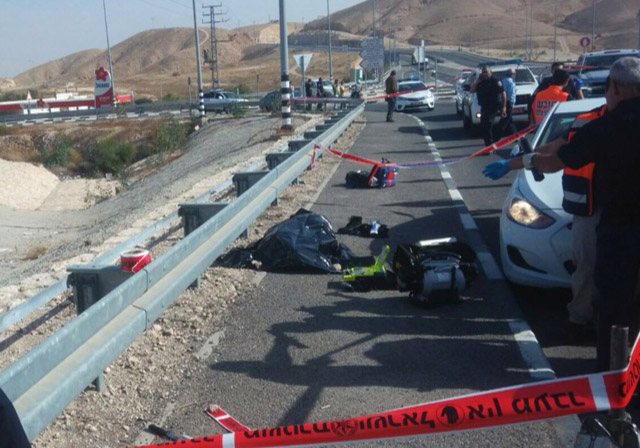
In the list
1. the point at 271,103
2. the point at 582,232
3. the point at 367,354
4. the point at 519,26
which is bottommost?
the point at 271,103

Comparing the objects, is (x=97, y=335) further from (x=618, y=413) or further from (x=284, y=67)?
(x=284, y=67)

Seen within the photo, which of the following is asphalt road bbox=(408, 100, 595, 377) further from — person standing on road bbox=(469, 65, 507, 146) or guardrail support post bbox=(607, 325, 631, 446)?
guardrail support post bbox=(607, 325, 631, 446)

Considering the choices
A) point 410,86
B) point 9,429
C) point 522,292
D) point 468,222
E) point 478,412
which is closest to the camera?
point 9,429

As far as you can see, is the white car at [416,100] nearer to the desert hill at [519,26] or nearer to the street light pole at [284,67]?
the street light pole at [284,67]

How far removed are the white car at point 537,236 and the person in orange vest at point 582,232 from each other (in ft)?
2.62

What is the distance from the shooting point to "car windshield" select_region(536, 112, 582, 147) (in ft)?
28.5

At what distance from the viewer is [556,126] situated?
28.8 feet

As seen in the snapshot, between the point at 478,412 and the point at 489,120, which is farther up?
the point at 478,412

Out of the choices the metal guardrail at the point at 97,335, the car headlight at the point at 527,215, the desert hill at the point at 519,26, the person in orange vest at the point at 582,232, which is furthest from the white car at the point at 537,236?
the desert hill at the point at 519,26

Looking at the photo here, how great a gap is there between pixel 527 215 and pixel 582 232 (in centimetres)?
144

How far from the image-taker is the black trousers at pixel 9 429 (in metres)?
2.11

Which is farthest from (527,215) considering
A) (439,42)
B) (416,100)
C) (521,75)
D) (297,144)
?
(439,42)

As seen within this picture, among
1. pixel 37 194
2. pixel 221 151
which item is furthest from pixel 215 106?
pixel 221 151

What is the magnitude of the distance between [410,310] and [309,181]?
8.00 m
